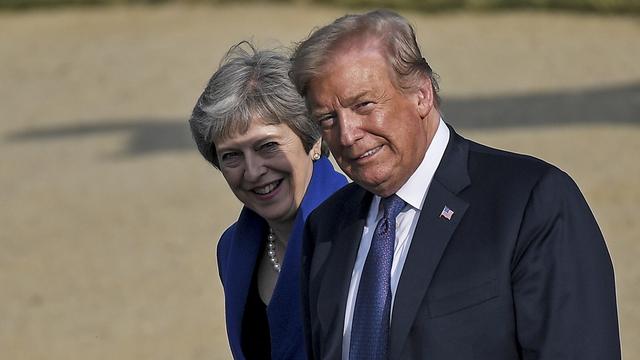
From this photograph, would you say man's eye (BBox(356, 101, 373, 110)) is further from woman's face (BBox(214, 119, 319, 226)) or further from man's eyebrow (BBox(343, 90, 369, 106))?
woman's face (BBox(214, 119, 319, 226))

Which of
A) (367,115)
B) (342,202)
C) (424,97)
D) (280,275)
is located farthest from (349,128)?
(280,275)

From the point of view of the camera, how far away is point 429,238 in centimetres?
285

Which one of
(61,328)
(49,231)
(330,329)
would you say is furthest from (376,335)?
(49,231)

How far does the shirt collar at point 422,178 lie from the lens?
2924 mm

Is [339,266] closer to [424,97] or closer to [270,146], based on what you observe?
[424,97]

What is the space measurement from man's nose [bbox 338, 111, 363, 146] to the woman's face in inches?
34.7

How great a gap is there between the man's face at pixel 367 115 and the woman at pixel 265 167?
841 mm

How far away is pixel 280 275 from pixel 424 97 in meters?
→ 1.05

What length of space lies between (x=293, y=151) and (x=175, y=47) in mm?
13512

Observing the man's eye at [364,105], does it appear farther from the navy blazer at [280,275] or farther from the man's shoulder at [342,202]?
the navy blazer at [280,275]

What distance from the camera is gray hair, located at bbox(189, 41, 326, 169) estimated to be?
3.68 metres

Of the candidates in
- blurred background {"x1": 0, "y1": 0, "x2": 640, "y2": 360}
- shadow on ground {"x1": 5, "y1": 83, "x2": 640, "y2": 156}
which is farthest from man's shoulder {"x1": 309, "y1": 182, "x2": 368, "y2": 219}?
shadow on ground {"x1": 5, "y1": 83, "x2": 640, "y2": 156}

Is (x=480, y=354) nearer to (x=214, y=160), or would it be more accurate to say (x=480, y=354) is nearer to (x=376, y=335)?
(x=376, y=335)

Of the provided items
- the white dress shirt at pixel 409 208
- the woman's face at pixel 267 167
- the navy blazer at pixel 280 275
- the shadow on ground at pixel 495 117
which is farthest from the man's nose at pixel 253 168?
the shadow on ground at pixel 495 117
